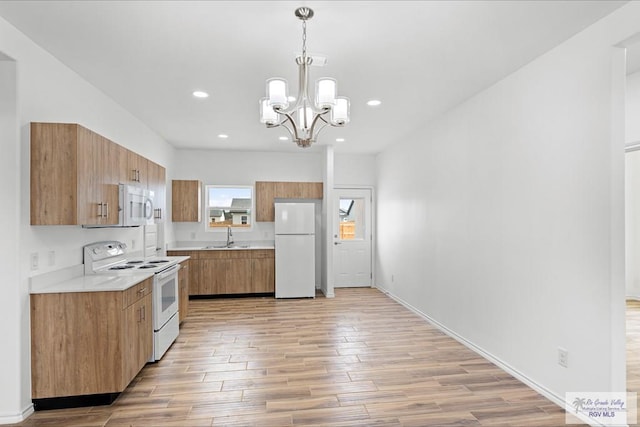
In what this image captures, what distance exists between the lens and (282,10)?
2.17m

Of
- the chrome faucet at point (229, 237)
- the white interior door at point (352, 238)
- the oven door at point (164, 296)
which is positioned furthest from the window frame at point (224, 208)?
the oven door at point (164, 296)

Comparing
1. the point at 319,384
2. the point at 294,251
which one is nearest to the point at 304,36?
the point at 319,384

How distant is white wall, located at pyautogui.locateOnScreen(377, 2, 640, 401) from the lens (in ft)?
7.45

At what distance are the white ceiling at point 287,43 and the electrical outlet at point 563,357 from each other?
2.31 metres

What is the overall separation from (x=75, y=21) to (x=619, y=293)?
13.1ft

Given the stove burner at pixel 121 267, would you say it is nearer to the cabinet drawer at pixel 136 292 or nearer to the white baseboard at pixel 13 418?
the cabinet drawer at pixel 136 292

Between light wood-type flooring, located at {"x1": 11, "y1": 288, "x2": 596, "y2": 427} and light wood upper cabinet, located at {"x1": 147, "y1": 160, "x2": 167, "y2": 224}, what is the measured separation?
1503 mm

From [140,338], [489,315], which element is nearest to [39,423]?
[140,338]

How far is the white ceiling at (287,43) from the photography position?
7.07ft

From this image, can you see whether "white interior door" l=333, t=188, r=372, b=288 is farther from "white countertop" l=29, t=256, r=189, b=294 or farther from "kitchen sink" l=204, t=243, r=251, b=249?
"white countertop" l=29, t=256, r=189, b=294

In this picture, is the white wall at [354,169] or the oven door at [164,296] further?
the white wall at [354,169]

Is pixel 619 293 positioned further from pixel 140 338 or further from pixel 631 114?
pixel 140 338

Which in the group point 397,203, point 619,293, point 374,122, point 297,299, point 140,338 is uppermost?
point 374,122

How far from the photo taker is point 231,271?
6066mm
